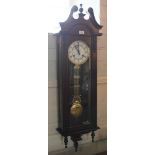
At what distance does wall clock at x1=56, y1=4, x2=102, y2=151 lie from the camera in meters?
2.28

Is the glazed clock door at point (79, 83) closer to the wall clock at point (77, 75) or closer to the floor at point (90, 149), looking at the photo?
the wall clock at point (77, 75)

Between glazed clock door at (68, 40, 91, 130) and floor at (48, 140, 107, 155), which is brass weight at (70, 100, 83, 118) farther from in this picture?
floor at (48, 140, 107, 155)

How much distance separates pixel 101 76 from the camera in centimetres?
274

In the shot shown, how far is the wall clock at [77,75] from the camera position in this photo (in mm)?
2277

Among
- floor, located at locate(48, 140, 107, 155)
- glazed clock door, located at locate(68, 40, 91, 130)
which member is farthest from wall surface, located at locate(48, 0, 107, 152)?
glazed clock door, located at locate(68, 40, 91, 130)

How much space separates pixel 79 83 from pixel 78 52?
0.33 metres

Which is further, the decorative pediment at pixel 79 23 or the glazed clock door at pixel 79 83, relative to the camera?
the glazed clock door at pixel 79 83

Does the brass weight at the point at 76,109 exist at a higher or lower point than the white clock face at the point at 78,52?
lower

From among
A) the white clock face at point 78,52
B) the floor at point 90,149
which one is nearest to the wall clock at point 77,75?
the white clock face at point 78,52

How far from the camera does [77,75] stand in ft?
7.91

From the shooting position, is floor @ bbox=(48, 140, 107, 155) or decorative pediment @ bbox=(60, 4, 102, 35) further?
floor @ bbox=(48, 140, 107, 155)
